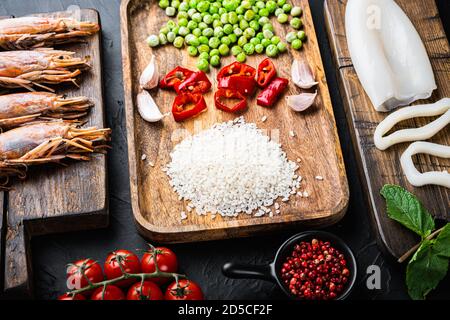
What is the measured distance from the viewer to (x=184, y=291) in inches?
126

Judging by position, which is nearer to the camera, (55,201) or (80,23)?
(55,201)

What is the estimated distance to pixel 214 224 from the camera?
345 centimetres

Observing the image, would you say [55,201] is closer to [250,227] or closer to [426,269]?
[250,227]

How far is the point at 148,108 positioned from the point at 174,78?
236 mm

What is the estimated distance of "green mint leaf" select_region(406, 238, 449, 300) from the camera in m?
3.27

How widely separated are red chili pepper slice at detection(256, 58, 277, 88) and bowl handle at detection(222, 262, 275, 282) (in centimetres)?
106

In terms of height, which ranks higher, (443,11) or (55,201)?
(443,11)

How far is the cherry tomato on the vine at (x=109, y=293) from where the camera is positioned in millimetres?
3225

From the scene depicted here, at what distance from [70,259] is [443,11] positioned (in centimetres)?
253

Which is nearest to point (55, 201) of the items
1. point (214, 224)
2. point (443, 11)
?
point (214, 224)

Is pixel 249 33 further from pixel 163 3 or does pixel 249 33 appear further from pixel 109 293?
pixel 109 293

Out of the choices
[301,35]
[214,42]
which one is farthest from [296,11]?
[214,42]
